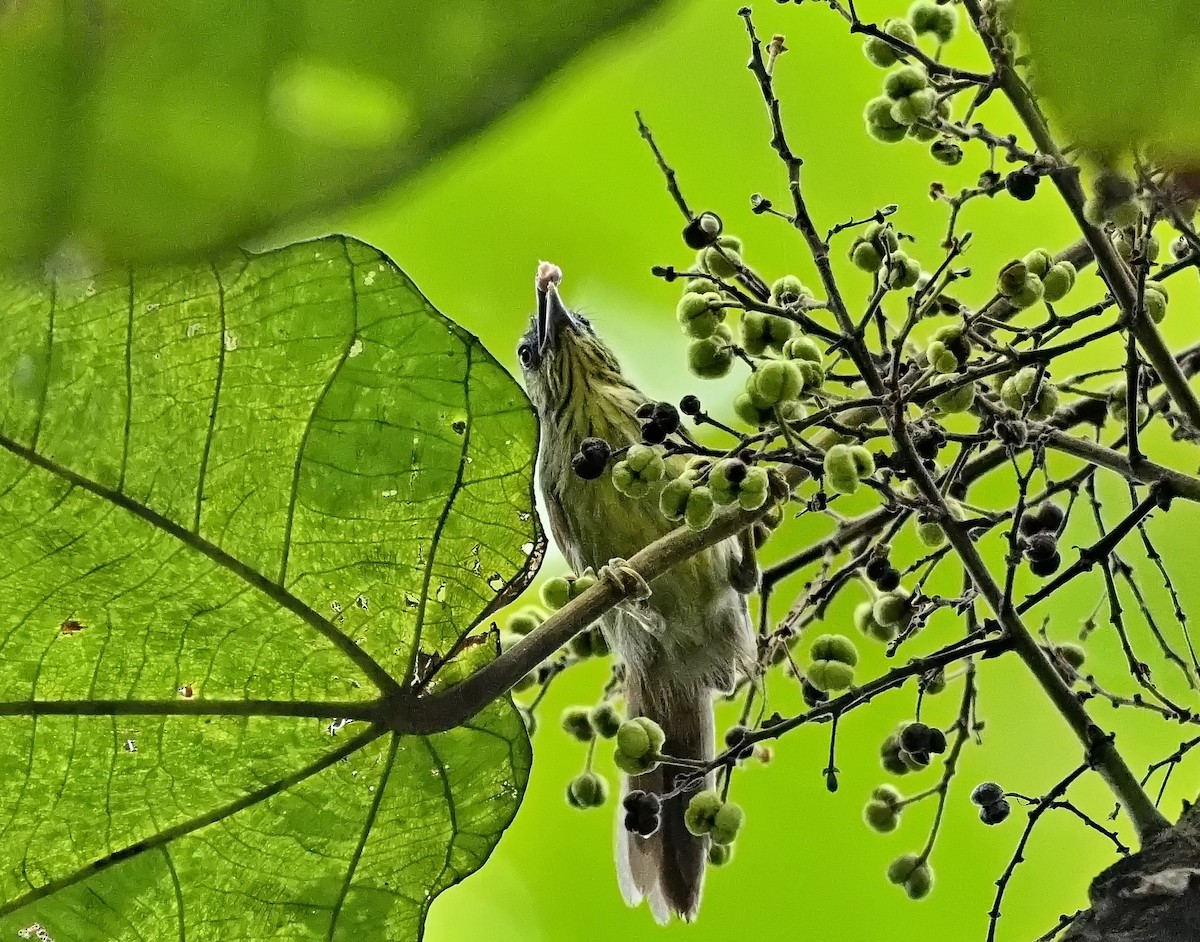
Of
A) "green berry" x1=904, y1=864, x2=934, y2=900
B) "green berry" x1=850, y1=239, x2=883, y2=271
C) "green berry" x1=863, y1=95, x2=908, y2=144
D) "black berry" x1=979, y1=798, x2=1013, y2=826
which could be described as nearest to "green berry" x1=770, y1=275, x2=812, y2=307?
"green berry" x1=850, y1=239, x2=883, y2=271

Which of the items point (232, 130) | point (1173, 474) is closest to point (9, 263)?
point (232, 130)

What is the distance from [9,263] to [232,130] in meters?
0.07

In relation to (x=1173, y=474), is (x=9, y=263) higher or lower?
lower

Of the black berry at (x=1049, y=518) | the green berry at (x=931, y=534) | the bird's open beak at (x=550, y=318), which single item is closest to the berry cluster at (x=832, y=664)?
the green berry at (x=931, y=534)

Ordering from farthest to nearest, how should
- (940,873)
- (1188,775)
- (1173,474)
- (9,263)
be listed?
(940,873) < (1188,775) < (1173,474) < (9,263)

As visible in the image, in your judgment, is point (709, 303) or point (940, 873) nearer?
point (709, 303)

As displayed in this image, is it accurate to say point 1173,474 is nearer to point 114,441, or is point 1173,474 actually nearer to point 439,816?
point 439,816

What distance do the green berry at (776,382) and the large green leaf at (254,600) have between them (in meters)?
0.21

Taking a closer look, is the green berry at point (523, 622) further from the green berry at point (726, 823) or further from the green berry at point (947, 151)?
the green berry at point (947, 151)

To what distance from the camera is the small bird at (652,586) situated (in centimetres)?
209

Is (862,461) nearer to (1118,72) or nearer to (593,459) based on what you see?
(593,459)

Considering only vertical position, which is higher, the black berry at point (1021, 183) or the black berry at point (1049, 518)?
the black berry at point (1021, 183)

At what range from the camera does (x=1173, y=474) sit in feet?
3.48

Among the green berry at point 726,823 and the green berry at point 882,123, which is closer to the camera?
the green berry at point 882,123
